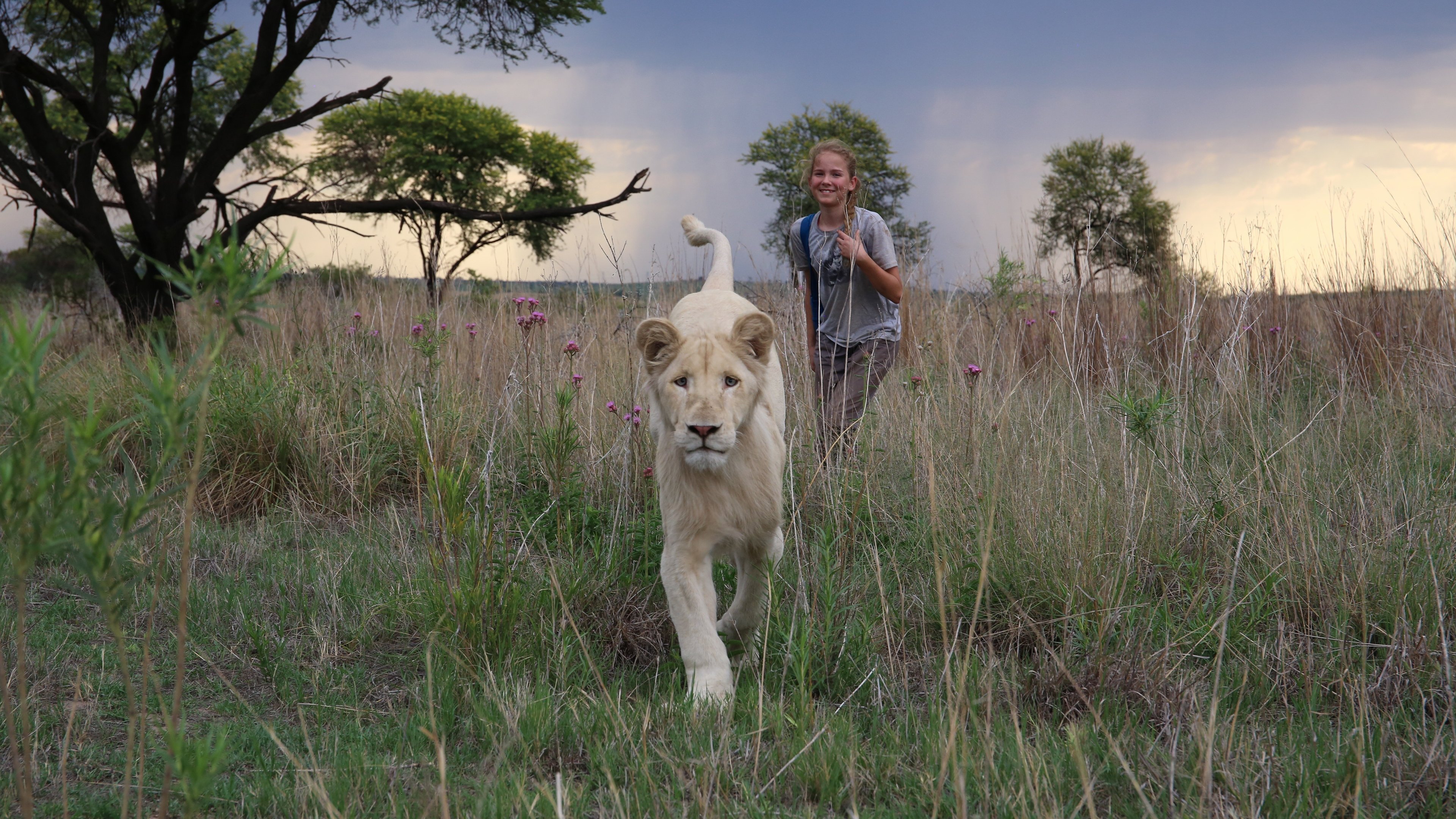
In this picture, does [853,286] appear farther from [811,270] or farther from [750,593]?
[750,593]

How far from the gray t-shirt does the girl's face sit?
0.43ft

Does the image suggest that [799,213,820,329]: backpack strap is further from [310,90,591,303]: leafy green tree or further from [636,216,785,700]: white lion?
[310,90,591,303]: leafy green tree

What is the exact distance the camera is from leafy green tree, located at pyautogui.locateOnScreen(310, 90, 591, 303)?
3078 centimetres

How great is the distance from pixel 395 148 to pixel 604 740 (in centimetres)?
3176

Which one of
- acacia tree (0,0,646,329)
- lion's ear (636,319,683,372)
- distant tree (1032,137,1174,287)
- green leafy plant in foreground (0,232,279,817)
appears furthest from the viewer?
distant tree (1032,137,1174,287)

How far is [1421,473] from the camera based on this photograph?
4.49 meters

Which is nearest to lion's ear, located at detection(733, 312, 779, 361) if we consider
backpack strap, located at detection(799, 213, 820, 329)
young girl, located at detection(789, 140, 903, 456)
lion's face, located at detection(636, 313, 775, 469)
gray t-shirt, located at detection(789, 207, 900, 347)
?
lion's face, located at detection(636, 313, 775, 469)

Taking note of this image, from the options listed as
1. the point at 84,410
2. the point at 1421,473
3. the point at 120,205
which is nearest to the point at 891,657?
the point at 1421,473

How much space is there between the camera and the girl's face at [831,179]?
19.1ft

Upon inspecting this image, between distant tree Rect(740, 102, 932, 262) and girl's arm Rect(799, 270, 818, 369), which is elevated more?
distant tree Rect(740, 102, 932, 262)

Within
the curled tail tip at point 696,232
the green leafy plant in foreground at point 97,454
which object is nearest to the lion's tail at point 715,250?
the curled tail tip at point 696,232

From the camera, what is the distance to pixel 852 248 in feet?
16.4

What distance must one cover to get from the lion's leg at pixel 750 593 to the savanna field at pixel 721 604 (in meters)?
0.13

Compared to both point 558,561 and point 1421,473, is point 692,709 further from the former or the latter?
point 1421,473
